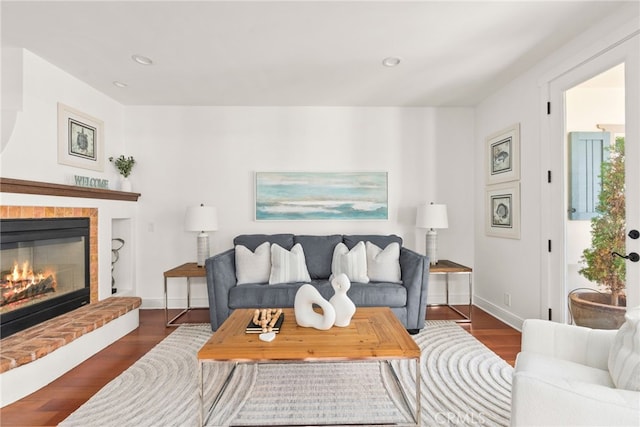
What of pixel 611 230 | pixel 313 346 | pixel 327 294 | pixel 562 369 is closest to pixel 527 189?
pixel 611 230

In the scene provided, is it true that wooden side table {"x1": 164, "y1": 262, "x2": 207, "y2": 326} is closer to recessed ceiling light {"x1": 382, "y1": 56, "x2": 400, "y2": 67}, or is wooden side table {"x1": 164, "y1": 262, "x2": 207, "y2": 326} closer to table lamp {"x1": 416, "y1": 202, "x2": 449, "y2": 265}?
table lamp {"x1": 416, "y1": 202, "x2": 449, "y2": 265}

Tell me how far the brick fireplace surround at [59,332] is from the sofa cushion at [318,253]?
1.78 meters

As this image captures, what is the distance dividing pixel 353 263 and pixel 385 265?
0.32m

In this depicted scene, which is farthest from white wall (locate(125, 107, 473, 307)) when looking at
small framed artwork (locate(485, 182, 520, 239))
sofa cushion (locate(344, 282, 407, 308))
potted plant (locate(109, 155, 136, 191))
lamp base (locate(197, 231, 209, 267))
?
sofa cushion (locate(344, 282, 407, 308))

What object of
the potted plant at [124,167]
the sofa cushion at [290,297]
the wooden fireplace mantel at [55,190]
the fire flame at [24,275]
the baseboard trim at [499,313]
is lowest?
the baseboard trim at [499,313]

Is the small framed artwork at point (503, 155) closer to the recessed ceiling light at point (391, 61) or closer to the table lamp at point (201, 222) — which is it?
the recessed ceiling light at point (391, 61)

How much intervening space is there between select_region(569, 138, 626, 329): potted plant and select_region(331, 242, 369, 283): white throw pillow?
5.70 ft

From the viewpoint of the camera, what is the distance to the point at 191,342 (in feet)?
9.20

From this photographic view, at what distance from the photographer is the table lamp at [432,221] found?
3.54 meters

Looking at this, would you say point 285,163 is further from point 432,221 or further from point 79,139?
point 79,139

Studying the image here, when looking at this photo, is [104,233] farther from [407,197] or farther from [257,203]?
[407,197]

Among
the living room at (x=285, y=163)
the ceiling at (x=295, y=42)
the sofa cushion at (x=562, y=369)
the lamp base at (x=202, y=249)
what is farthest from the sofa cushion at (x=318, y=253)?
the sofa cushion at (x=562, y=369)

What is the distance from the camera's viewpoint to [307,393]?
2.00 metres

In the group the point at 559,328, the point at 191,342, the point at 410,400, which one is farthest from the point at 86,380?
the point at 559,328
